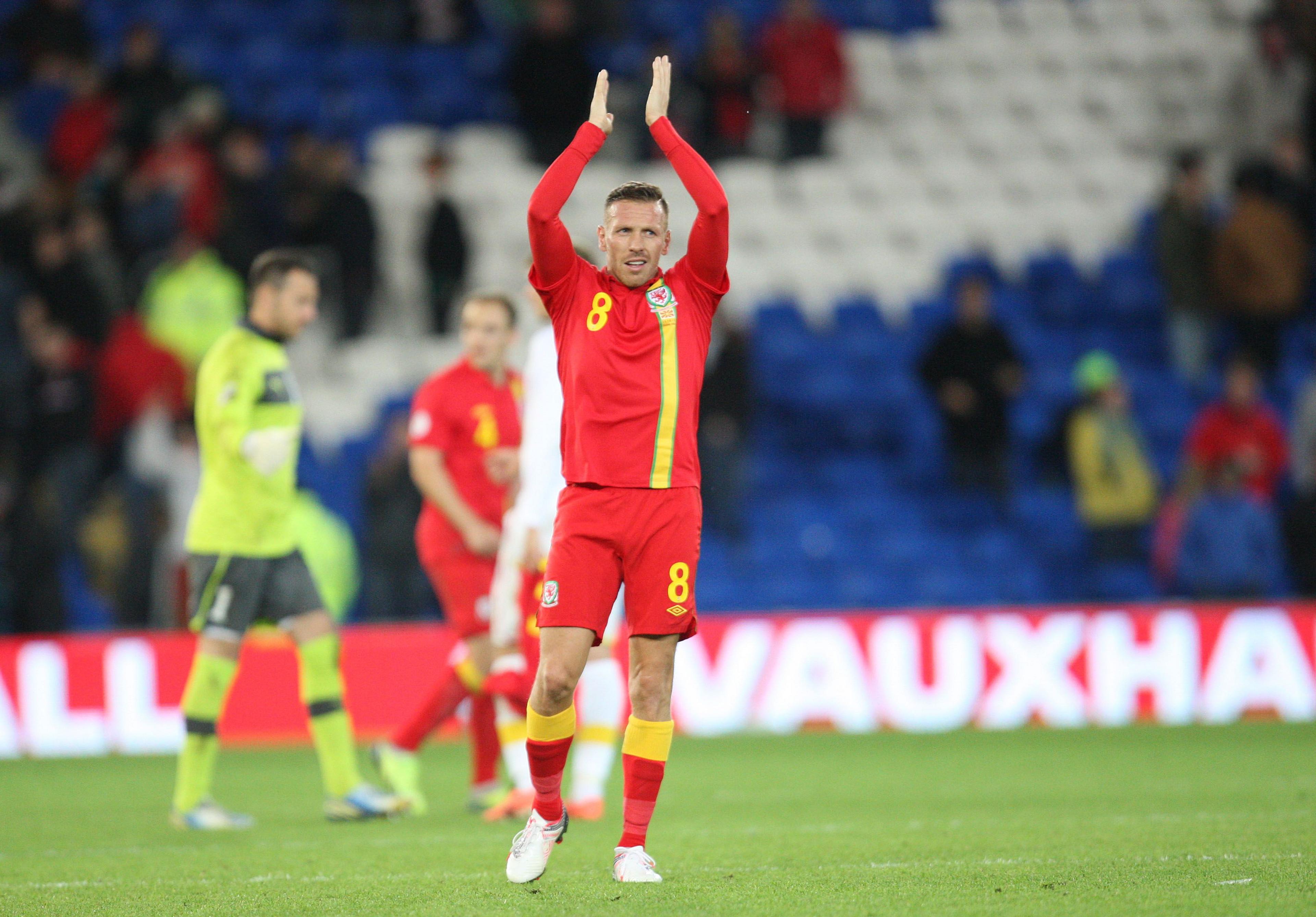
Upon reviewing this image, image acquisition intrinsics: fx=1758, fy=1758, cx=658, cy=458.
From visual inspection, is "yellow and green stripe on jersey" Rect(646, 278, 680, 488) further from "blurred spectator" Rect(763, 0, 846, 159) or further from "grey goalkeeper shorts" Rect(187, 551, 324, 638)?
"blurred spectator" Rect(763, 0, 846, 159)

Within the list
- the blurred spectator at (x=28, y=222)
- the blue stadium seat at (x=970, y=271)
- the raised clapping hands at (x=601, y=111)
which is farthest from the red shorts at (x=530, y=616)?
the blue stadium seat at (x=970, y=271)

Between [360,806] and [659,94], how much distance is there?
11.6 ft

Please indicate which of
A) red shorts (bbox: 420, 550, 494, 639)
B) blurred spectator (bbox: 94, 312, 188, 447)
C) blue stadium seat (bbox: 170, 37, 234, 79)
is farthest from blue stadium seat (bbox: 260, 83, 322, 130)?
red shorts (bbox: 420, 550, 494, 639)

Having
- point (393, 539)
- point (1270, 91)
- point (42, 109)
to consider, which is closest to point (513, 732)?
point (393, 539)

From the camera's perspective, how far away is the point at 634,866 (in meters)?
5.29

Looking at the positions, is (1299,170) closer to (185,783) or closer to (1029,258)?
(1029,258)

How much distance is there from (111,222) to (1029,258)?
27.6 feet

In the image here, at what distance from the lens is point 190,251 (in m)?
14.0

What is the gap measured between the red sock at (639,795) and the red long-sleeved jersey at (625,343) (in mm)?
862

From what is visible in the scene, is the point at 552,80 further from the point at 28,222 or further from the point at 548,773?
the point at 548,773

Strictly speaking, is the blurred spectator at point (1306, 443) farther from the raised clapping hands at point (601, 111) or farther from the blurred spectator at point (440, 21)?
the raised clapping hands at point (601, 111)

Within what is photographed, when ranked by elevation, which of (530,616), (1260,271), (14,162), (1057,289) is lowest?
(530,616)

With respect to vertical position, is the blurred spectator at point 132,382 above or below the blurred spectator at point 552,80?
below

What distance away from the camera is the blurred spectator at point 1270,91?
16484 millimetres
